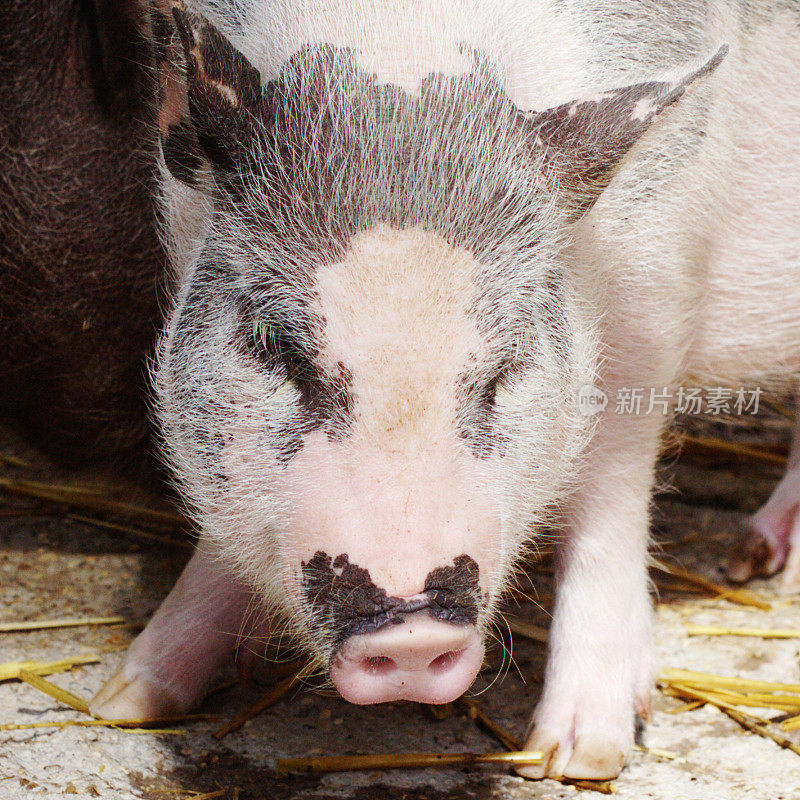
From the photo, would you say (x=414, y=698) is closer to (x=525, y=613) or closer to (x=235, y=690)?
(x=235, y=690)

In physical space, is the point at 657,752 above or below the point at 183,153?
below

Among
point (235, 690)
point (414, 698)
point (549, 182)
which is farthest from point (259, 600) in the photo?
point (549, 182)

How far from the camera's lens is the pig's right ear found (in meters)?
1.84

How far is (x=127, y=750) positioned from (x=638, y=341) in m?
1.29

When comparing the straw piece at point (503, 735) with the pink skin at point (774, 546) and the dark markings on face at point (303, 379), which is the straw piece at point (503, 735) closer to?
the dark markings on face at point (303, 379)

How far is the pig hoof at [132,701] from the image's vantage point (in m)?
2.33

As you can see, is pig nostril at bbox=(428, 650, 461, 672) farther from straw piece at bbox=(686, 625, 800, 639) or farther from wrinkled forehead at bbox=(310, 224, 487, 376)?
straw piece at bbox=(686, 625, 800, 639)

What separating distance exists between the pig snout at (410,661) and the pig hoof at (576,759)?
571mm

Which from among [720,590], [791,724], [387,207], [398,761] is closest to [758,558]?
[720,590]

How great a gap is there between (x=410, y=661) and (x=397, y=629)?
0.24ft

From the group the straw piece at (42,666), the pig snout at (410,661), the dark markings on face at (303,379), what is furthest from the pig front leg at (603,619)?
the straw piece at (42,666)

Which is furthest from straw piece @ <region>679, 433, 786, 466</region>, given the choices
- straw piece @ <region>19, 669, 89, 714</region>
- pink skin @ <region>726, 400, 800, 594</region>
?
straw piece @ <region>19, 669, 89, 714</region>

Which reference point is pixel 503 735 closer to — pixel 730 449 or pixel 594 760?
pixel 594 760

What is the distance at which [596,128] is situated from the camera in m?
1.95
